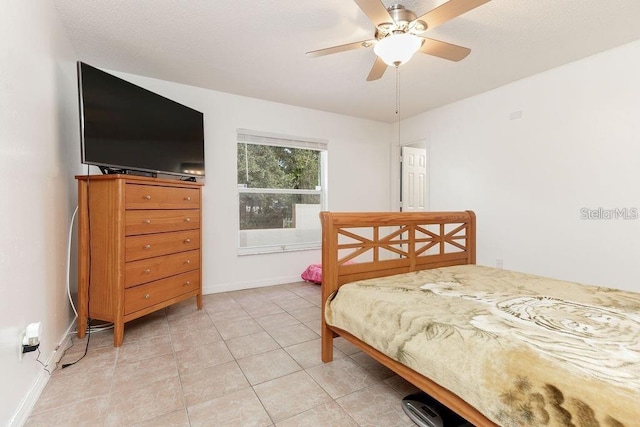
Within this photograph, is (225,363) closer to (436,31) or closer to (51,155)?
(51,155)

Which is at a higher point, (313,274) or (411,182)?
(411,182)

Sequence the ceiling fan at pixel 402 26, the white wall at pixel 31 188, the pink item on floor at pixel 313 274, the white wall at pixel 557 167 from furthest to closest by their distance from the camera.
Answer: the pink item on floor at pixel 313 274 → the white wall at pixel 557 167 → the ceiling fan at pixel 402 26 → the white wall at pixel 31 188

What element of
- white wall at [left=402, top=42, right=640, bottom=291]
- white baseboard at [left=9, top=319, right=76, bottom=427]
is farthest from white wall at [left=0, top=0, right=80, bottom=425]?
white wall at [left=402, top=42, right=640, bottom=291]

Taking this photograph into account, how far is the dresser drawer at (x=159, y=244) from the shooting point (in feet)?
7.10

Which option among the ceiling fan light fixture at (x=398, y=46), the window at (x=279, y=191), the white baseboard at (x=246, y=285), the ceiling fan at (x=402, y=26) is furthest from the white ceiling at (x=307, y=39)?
the white baseboard at (x=246, y=285)

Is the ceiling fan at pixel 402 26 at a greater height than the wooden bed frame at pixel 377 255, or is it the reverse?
the ceiling fan at pixel 402 26

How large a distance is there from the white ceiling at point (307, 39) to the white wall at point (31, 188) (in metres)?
0.48

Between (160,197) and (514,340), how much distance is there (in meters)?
2.49

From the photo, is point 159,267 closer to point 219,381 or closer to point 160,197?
point 160,197

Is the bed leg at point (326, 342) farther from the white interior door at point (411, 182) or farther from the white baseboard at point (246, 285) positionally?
the white interior door at point (411, 182)

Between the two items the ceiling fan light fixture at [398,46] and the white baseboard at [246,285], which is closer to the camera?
the ceiling fan light fixture at [398,46]

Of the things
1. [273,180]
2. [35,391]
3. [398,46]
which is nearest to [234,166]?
[273,180]

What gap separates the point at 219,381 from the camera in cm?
170

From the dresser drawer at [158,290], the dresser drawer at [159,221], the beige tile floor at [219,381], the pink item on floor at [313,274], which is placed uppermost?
the dresser drawer at [159,221]
